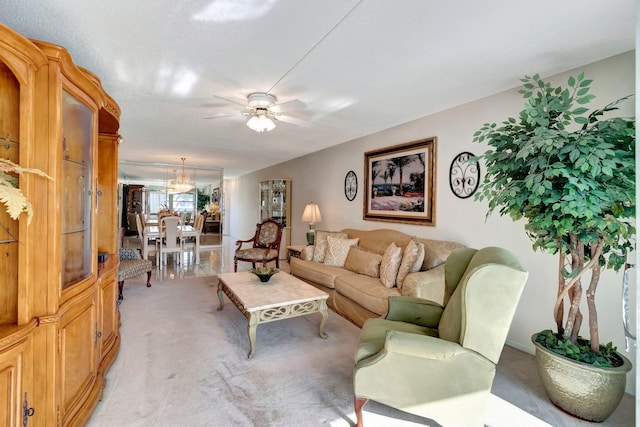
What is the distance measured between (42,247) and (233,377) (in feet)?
5.03

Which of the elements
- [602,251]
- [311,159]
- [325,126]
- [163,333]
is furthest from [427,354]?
[311,159]

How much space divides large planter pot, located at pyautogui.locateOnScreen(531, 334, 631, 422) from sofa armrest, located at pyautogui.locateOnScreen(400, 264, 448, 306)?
0.92 metres

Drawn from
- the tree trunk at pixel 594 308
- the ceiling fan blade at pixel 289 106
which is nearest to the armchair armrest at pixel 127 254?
the ceiling fan blade at pixel 289 106

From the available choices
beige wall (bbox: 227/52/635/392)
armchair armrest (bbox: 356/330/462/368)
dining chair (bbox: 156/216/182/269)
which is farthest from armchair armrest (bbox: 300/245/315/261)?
dining chair (bbox: 156/216/182/269)

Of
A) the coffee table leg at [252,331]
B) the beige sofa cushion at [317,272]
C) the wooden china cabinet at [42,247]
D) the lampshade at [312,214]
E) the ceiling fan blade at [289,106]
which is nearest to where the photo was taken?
the wooden china cabinet at [42,247]

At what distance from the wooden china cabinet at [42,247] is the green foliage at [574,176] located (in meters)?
2.54

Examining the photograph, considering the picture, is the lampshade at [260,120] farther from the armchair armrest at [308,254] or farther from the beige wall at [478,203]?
the armchair armrest at [308,254]

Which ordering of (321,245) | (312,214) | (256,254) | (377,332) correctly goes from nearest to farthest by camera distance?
1. (377,332)
2. (321,245)
3. (256,254)
4. (312,214)

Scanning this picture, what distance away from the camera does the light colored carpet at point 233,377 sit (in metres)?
1.79

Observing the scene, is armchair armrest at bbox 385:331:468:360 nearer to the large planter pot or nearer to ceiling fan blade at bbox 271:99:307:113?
the large planter pot

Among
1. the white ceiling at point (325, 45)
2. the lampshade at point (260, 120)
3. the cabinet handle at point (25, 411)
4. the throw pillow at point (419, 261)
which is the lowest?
the cabinet handle at point (25, 411)

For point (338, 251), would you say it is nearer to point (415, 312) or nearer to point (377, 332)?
point (415, 312)

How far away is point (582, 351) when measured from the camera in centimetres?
185

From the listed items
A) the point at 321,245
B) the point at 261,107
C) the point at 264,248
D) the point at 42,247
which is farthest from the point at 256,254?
the point at 42,247
